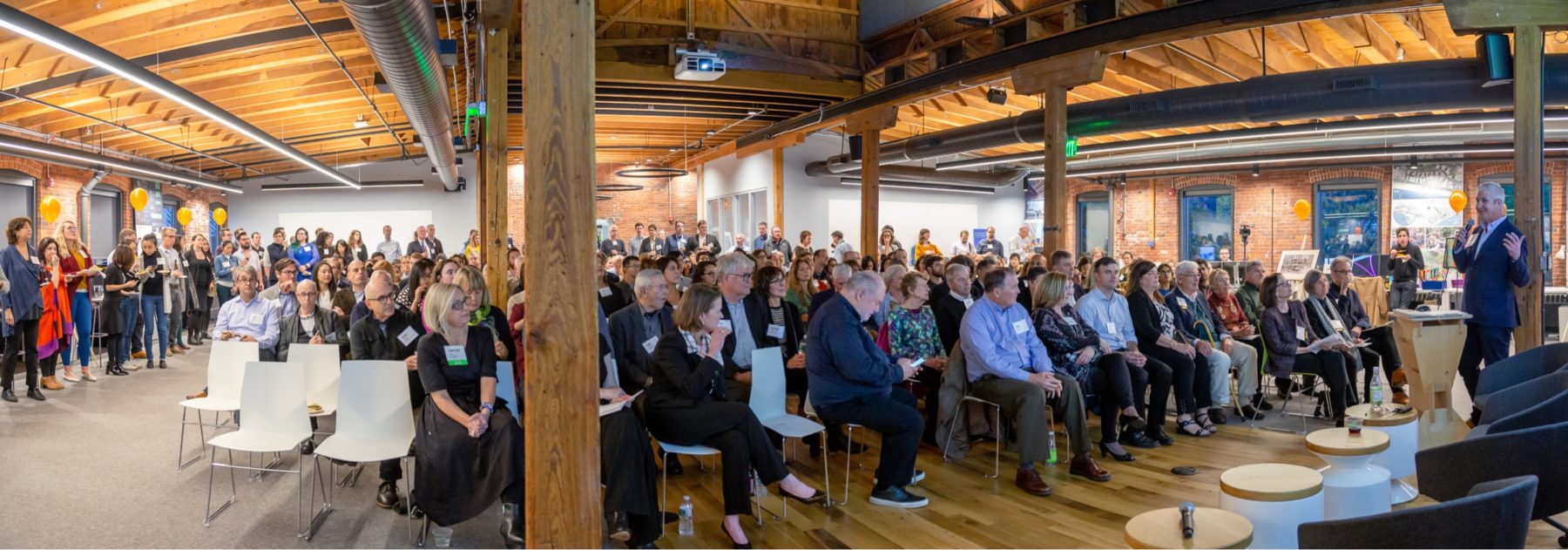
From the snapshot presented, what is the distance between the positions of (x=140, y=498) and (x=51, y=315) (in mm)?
4257

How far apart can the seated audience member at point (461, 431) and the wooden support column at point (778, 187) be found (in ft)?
40.1

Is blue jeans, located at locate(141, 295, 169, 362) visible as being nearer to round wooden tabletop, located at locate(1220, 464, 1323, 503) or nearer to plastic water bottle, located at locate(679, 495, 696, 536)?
plastic water bottle, located at locate(679, 495, 696, 536)

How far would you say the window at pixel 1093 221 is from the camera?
20406mm

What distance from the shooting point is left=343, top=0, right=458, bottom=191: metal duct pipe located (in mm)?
4453

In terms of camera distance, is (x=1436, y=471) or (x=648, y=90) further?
(x=648, y=90)

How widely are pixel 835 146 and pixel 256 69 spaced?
988cm

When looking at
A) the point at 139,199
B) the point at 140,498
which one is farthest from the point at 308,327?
the point at 139,199

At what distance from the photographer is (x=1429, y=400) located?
4816mm

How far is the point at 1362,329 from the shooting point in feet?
21.6

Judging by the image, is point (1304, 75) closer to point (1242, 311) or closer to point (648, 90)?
point (1242, 311)

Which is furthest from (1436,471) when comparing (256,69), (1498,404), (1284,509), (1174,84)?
(256,69)

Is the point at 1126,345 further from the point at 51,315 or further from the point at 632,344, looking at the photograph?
the point at 51,315

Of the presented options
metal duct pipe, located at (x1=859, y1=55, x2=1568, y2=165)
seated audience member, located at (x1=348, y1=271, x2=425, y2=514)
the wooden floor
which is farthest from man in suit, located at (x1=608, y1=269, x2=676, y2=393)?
metal duct pipe, located at (x1=859, y1=55, x2=1568, y2=165)

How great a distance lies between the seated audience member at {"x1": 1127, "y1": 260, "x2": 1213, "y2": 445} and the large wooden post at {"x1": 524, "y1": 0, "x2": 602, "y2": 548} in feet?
13.8
